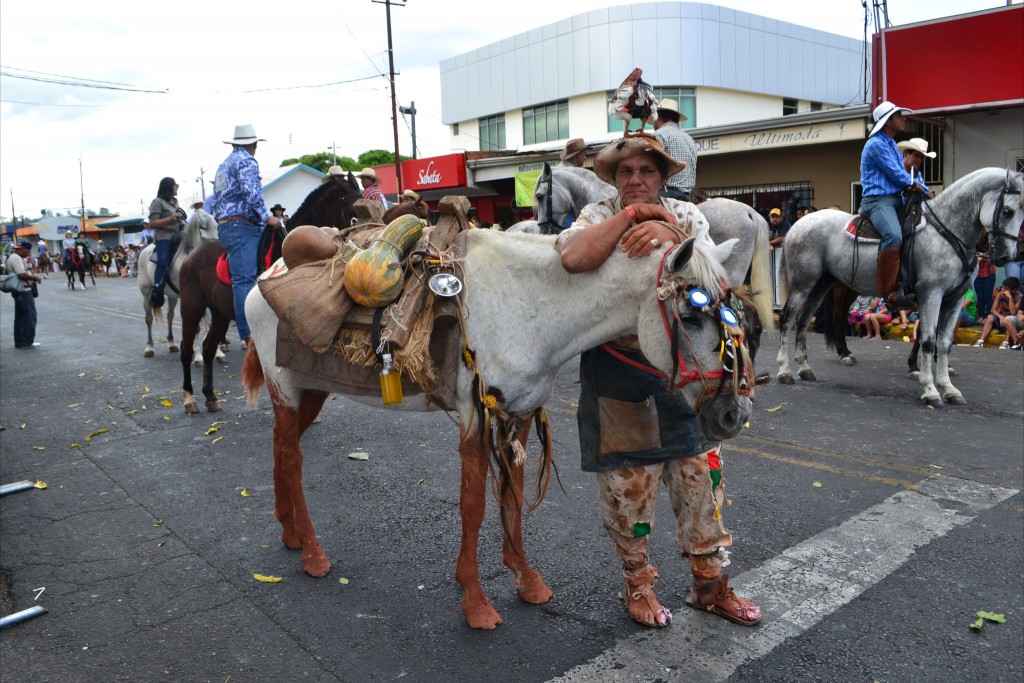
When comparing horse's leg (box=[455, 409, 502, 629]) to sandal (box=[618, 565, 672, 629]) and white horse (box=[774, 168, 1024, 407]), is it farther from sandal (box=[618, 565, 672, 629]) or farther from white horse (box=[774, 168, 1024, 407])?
white horse (box=[774, 168, 1024, 407])

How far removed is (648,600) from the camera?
332 centimetres

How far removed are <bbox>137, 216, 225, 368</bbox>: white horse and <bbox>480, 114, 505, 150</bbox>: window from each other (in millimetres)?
33429

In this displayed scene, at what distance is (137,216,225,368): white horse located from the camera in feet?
32.2

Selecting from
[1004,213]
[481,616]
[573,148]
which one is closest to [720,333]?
[481,616]

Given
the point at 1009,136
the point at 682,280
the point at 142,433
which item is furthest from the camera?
the point at 1009,136

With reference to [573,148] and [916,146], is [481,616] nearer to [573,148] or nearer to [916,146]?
[573,148]

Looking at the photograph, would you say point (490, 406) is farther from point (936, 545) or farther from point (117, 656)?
Result: point (936, 545)

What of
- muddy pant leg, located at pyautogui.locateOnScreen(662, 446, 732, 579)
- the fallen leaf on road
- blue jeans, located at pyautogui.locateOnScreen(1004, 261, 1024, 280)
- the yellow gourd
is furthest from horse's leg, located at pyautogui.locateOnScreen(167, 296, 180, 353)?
blue jeans, located at pyautogui.locateOnScreen(1004, 261, 1024, 280)

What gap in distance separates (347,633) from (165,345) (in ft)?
33.4

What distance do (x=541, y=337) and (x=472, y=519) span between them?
3.05ft

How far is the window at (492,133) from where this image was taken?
43375mm

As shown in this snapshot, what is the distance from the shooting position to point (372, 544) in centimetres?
427

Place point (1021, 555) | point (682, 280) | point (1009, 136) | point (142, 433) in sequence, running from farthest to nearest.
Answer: point (1009, 136), point (142, 433), point (1021, 555), point (682, 280)

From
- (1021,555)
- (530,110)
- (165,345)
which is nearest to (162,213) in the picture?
(165,345)
